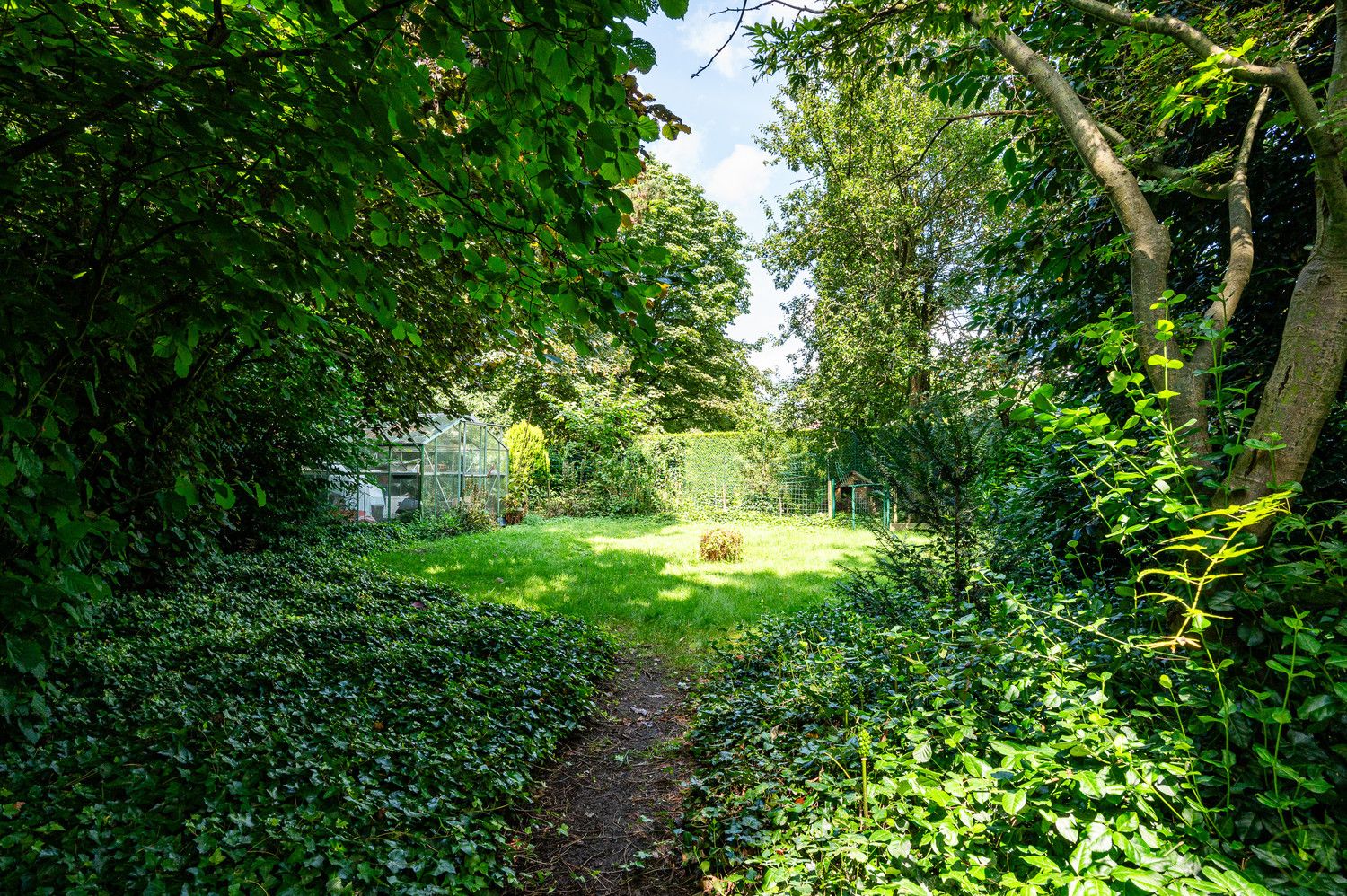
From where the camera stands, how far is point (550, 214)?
2.40m

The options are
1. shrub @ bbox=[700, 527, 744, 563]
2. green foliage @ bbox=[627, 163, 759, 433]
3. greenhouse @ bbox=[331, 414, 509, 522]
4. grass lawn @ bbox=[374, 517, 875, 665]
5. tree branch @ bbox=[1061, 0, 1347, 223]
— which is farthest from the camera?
green foliage @ bbox=[627, 163, 759, 433]

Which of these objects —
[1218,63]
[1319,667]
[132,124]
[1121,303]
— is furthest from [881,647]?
[132,124]

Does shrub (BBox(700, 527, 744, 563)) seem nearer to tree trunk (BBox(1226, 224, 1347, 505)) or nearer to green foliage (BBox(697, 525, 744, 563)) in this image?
green foliage (BBox(697, 525, 744, 563))

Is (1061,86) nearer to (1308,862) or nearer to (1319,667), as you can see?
(1319,667)

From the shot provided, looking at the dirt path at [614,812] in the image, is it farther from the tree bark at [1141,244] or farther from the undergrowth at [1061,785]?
the tree bark at [1141,244]

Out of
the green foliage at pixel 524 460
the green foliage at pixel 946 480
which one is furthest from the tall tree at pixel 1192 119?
the green foliage at pixel 524 460

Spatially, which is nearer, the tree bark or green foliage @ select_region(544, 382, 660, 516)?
the tree bark

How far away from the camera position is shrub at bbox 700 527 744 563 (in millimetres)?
9984

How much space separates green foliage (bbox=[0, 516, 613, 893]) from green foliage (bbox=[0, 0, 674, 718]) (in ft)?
1.72

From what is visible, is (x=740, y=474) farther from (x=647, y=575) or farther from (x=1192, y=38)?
(x=1192, y=38)

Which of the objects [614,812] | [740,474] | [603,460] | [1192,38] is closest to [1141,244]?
[1192,38]

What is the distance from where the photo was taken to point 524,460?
59.4 feet

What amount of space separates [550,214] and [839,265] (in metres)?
15.6

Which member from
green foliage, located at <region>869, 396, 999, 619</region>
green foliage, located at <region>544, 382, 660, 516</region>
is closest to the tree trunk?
green foliage, located at <region>869, 396, 999, 619</region>
